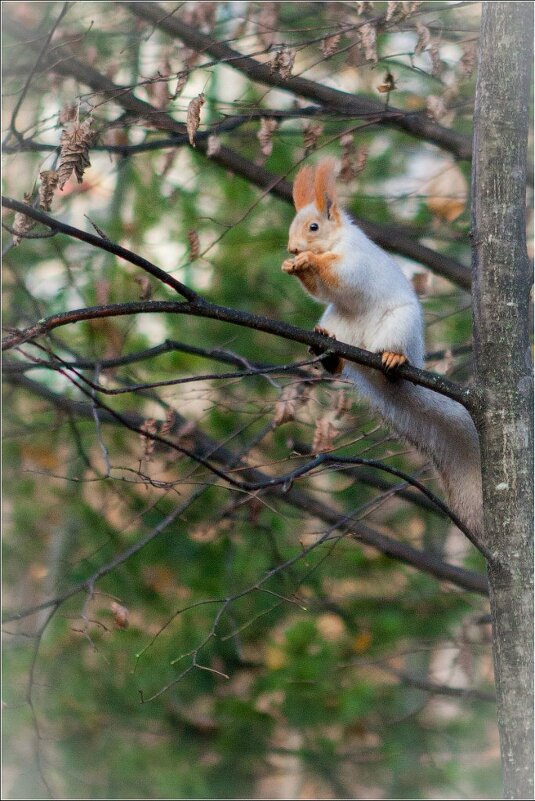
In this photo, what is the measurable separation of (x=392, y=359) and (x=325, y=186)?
2.15 ft

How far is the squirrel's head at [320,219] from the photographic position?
2719mm

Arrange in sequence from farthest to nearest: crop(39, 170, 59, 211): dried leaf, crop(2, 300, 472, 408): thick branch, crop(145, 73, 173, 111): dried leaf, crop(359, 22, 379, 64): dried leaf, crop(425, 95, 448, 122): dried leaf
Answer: crop(145, 73, 173, 111): dried leaf → crop(425, 95, 448, 122): dried leaf → crop(359, 22, 379, 64): dried leaf → crop(39, 170, 59, 211): dried leaf → crop(2, 300, 472, 408): thick branch

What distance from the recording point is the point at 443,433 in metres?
2.54

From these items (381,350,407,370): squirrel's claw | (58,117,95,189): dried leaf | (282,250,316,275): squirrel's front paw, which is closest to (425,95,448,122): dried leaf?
(282,250,316,275): squirrel's front paw

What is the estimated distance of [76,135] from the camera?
85.1 inches

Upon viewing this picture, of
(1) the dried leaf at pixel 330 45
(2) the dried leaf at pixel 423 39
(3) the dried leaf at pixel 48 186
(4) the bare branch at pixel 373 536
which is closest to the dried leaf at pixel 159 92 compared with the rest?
(1) the dried leaf at pixel 330 45

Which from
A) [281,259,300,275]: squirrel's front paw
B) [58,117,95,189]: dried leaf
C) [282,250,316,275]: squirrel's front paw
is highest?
[282,250,316,275]: squirrel's front paw

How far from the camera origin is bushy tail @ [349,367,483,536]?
2.46 meters

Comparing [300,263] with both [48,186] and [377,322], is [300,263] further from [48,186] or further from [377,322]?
[48,186]

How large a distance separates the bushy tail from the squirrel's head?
1.32 ft

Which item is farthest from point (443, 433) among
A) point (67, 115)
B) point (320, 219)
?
point (67, 115)

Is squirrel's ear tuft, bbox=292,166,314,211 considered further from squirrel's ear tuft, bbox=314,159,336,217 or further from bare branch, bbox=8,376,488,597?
bare branch, bbox=8,376,488,597

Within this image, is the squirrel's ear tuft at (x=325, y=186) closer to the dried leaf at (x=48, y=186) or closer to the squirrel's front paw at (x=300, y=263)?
the squirrel's front paw at (x=300, y=263)

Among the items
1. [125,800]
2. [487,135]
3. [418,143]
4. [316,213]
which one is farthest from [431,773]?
[487,135]
